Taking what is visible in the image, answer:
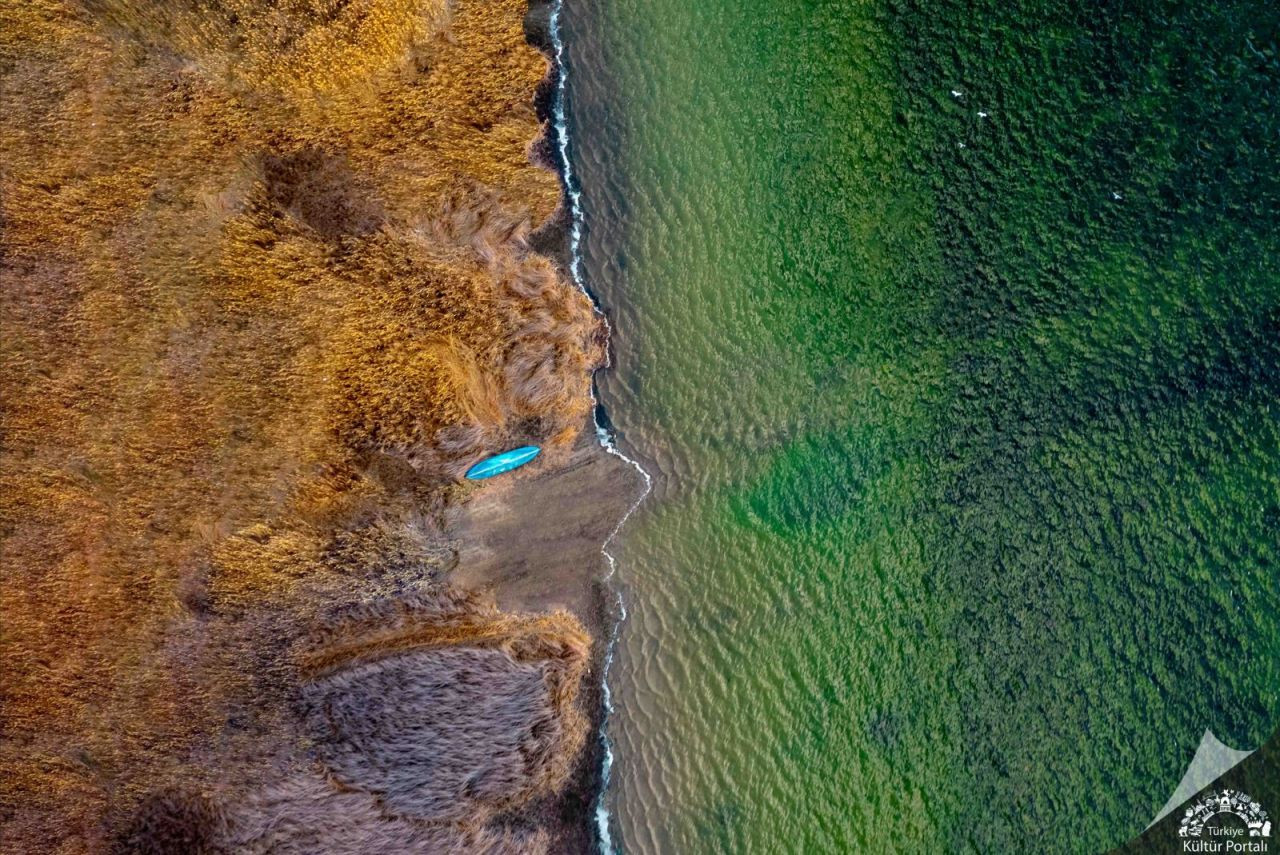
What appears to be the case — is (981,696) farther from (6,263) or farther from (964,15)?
(6,263)

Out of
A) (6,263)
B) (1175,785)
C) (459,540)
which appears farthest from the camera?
(1175,785)

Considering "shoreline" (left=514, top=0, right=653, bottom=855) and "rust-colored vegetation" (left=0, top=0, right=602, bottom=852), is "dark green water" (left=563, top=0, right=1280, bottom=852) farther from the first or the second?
"rust-colored vegetation" (left=0, top=0, right=602, bottom=852)

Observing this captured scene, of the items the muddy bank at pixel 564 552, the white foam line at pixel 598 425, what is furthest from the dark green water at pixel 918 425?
the muddy bank at pixel 564 552

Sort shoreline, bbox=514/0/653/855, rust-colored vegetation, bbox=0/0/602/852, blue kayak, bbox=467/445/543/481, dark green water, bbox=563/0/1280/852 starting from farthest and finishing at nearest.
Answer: dark green water, bbox=563/0/1280/852 < shoreline, bbox=514/0/653/855 < blue kayak, bbox=467/445/543/481 < rust-colored vegetation, bbox=0/0/602/852

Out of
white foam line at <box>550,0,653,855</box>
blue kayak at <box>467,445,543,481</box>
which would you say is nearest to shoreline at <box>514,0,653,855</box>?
white foam line at <box>550,0,653,855</box>

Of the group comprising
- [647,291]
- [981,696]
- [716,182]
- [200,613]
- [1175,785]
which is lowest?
[1175,785]

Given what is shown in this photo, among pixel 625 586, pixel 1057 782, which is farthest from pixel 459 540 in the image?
pixel 1057 782

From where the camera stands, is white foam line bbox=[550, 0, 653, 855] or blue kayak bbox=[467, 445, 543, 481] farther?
white foam line bbox=[550, 0, 653, 855]
